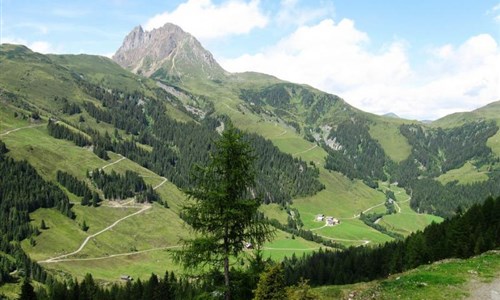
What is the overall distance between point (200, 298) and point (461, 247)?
228 feet

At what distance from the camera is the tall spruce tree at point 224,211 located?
1054 inches

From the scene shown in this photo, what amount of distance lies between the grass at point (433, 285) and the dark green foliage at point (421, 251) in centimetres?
1211

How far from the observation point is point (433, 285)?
114 feet

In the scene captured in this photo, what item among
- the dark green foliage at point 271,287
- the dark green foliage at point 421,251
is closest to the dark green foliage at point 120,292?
the dark green foliage at point 421,251

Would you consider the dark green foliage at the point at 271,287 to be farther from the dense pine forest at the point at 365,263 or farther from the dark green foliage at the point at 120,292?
the dark green foliage at the point at 120,292

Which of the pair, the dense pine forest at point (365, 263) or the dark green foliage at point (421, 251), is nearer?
the dense pine forest at point (365, 263)

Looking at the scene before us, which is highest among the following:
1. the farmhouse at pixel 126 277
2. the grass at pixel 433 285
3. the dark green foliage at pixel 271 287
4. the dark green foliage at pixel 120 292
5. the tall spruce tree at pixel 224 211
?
the tall spruce tree at pixel 224 211

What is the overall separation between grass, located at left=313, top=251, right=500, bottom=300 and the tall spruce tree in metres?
12.1

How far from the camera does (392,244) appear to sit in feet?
431

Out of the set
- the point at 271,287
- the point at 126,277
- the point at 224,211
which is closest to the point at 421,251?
the point at 271,287

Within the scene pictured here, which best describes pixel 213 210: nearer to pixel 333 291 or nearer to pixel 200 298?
pixel 200 298

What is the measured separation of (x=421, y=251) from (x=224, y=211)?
82.4 metres

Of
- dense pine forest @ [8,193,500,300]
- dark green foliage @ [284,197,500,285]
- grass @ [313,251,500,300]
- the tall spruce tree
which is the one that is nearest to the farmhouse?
dense pine forest @ [8,193,500,300]

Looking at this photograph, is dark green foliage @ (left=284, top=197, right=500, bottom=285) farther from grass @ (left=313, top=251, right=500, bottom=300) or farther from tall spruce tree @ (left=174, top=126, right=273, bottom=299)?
tall spruce tree @ (left=174, top=126, right=273, bottom=299)
